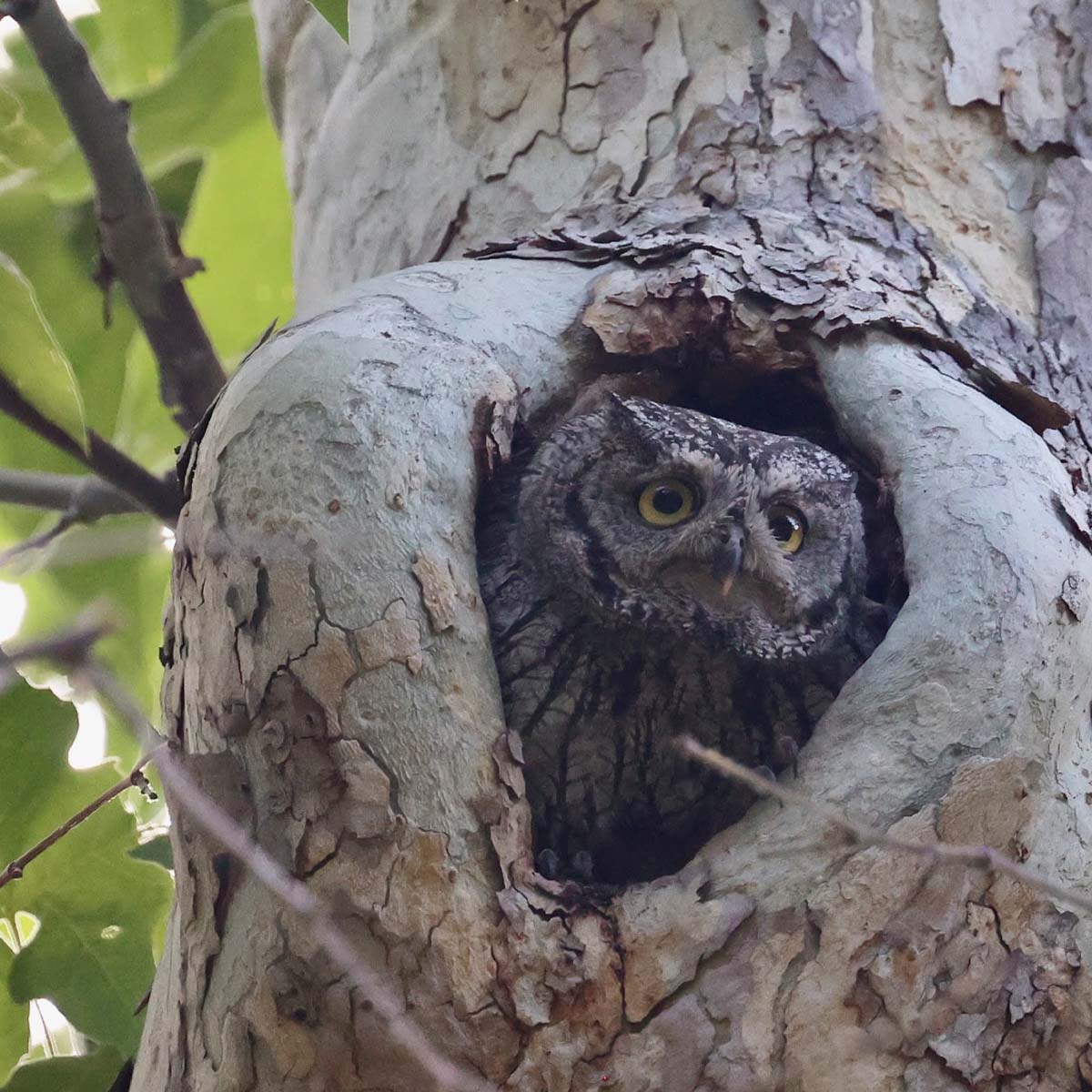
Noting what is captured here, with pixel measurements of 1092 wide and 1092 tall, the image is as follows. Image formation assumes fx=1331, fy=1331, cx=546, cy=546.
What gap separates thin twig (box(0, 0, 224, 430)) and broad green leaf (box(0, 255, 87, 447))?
0.55m

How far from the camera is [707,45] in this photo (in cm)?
237

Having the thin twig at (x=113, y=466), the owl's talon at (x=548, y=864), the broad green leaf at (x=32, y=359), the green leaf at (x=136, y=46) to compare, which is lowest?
the owl's talon at (x=548, y=864)

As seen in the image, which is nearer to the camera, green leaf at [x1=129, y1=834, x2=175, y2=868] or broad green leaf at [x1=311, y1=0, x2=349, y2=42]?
broad green leaf at [x1=311, y1=0, x2=349, y2=42]

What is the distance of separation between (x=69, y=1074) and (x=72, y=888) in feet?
0.95

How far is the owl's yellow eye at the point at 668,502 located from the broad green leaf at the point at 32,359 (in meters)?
0.91

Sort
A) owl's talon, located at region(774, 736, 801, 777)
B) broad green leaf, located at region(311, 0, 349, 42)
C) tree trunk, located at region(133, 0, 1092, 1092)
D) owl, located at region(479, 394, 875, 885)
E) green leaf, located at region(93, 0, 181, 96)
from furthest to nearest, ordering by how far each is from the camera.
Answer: green leaf, located at region(93, 0, 181, 96)
owl, located at region(479, 394, 875, 885)
owl's talon, located at region(774, 736, 801, 777)
broad green leaf, located at region(311, 0, 349, 42)
tree trunk, located at region(133, 0, 1092, 1092)

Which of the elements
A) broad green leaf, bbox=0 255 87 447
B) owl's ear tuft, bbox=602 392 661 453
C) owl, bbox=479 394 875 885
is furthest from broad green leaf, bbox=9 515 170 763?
owl's ear tuft, bbox=602 392 661 453

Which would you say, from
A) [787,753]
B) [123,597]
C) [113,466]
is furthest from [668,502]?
[123,597]

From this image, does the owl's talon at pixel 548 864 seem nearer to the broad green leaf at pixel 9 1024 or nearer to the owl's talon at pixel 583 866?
the owl's talon at pixel 583 866

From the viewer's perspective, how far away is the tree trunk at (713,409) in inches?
58.5

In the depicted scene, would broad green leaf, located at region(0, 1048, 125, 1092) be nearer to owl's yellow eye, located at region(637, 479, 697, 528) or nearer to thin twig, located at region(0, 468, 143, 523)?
thin twig, located at region(0, 468, 143, 523)

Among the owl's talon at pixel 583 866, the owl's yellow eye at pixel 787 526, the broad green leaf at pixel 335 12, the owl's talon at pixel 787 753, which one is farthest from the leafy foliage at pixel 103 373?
the owl's yellow eye at pixel 787 526

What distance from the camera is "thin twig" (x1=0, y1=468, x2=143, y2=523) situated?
2.27 meters

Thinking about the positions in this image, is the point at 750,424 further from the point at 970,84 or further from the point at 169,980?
the point at 169,980
